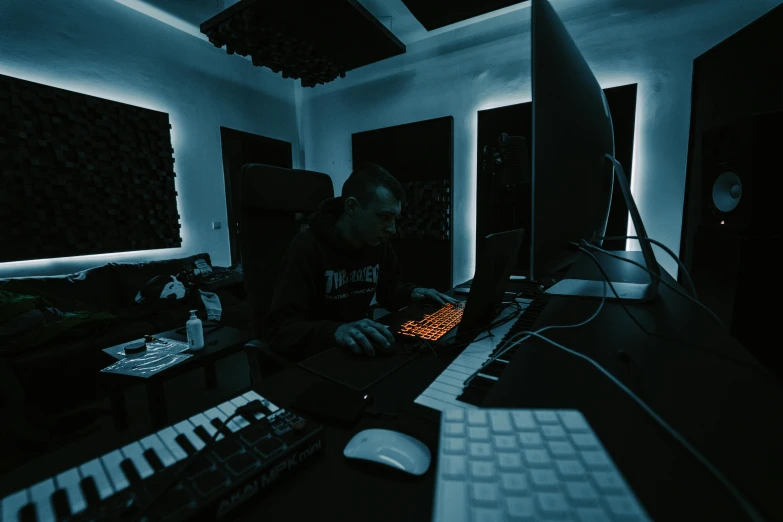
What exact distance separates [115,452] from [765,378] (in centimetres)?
83

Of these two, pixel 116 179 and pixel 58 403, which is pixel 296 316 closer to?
pixel 58 403

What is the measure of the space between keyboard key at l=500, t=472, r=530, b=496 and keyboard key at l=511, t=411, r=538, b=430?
0.06 metres

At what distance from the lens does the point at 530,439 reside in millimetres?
336

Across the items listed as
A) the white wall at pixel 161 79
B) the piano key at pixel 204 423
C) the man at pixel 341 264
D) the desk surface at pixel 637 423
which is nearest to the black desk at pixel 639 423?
the desk surface at pixel 637 423

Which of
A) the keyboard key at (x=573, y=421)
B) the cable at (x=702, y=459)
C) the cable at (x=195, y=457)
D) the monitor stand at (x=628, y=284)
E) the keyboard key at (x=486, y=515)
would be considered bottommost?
the cable at (x=195, y=457)

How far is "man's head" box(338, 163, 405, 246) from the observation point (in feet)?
4.31

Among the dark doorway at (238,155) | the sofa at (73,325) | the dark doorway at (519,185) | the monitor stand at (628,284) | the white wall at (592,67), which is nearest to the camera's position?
the monitor stand at (628,284)

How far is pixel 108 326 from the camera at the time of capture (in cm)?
219

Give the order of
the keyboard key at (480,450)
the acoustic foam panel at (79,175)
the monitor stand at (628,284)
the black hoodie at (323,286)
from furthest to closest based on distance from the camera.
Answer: the acoustic foam panel at (79,175), the black hoodie at (323,286), the monitor stand at (628,284), the keyboard key at (480,450)

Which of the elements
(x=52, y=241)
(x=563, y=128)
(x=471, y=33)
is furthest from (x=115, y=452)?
(x=471, y=33)

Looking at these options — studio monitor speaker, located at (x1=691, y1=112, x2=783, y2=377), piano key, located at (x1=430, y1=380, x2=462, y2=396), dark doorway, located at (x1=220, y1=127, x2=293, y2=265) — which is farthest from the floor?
studio monitor speaker, located at (x1=691, y1=112, x2=783, y2=377)

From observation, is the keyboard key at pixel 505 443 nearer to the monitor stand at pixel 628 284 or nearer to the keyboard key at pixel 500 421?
the keyboard key at pixel 500 421

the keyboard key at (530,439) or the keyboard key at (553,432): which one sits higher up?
the keyboard key at (553,432)

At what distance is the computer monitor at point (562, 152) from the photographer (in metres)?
0.50
